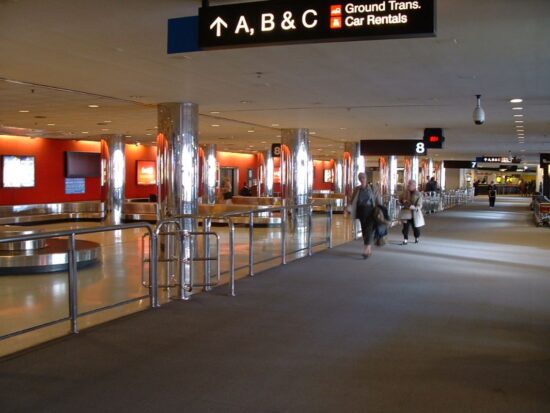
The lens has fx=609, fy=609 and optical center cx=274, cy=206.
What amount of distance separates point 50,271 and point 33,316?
3816 millimetres

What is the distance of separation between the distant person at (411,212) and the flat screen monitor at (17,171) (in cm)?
1632

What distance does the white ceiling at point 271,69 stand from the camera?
623 centimetres

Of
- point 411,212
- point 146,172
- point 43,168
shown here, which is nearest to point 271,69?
point 411,212

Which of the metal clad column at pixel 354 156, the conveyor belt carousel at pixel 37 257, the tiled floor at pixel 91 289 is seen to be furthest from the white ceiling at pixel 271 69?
the metal clad column at pixel 354 156

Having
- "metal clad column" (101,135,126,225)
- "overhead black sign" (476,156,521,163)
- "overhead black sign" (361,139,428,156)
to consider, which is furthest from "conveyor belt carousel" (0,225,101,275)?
"overhead black sign" (476,156,521,163)

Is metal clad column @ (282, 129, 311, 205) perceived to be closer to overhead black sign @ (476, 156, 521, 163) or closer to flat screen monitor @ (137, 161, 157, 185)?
flat screen monitor @ (137, 161, 157, 185)

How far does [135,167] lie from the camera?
31562mm

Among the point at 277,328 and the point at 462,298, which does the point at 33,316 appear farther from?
the point at 462,298

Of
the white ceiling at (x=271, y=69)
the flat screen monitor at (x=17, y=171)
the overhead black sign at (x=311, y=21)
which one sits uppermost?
the white ceiling at (x=271, y=69)

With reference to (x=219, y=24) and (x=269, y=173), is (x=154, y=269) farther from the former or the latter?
(x=269, y=173)

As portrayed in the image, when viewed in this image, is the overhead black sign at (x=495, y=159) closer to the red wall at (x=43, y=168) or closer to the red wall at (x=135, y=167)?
the red wall at (x=135, y=167)

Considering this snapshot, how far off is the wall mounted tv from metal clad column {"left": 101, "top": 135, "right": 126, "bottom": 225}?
9.68ft

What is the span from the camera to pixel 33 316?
24.8 feet

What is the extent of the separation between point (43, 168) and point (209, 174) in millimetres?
9686
